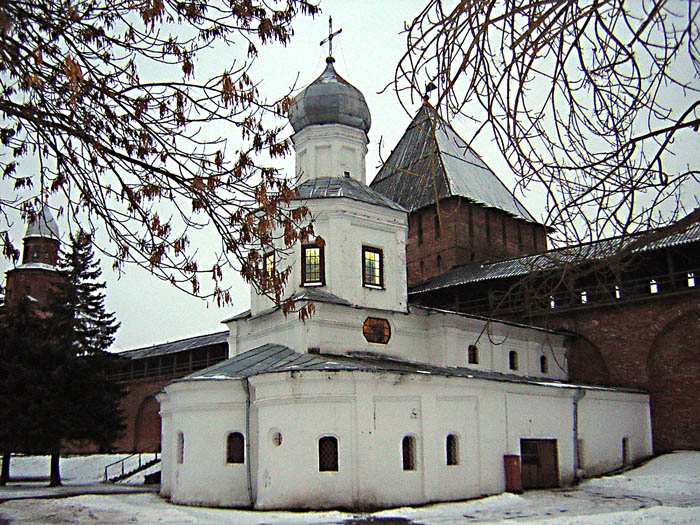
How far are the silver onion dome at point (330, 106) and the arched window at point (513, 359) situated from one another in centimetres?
798

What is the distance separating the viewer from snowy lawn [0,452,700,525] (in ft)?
43.7

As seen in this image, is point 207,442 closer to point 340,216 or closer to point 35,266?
point 340,216

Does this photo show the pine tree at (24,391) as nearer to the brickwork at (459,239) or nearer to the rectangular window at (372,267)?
the rectangular window at (372,267)

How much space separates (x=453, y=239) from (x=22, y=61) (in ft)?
78.8

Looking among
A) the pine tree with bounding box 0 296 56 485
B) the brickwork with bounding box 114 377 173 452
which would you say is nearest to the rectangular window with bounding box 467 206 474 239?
the brickwork with bounding box 114 377 173 452

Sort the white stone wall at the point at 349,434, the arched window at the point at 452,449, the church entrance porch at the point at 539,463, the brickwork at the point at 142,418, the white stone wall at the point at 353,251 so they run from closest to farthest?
the white stone wall at the point at 349,434
the arched window at the point at 452,449
the white stone wall at the point at 353,251
the church entrance porch at the point at 539,463
the brickwork at the point at 142,418

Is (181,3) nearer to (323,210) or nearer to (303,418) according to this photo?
(303,418)

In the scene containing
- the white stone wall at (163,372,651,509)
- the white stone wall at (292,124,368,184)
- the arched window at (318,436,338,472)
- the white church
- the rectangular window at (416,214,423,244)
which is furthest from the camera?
the rectangular window at (416,214,423,244)

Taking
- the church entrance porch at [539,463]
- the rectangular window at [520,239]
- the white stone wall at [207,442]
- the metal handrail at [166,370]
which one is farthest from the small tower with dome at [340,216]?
the rectangular window at [520,239]

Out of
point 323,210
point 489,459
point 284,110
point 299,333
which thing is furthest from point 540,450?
point 284,110

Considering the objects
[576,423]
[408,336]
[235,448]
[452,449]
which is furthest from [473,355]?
[235,448]

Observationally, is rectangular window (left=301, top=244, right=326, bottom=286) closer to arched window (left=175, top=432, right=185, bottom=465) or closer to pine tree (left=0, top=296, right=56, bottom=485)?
arched window (left=175, top=432, right=185, bottom=465)

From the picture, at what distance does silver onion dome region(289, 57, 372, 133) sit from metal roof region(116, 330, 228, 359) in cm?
1175

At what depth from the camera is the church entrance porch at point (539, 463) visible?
739 inches
